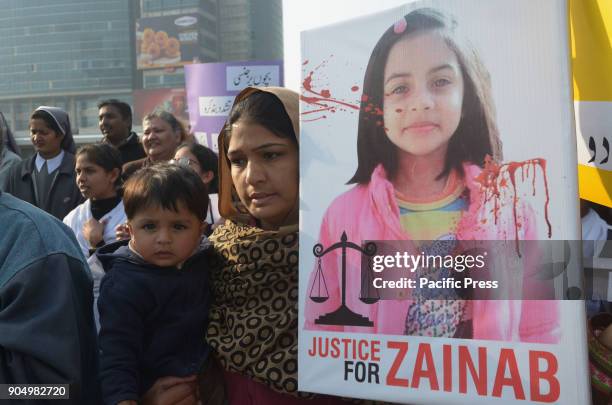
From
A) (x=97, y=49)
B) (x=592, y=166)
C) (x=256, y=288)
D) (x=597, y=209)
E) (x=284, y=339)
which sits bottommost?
(x=284, y=339)

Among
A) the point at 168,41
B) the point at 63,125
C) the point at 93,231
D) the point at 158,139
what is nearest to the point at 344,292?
the point at 93,231

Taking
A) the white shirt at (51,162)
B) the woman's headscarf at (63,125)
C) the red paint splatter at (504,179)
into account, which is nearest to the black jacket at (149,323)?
the red paint splatter at (504,179)

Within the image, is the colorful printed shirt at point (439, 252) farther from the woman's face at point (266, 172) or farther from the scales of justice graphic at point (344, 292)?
the woman's face at point (266, 172)

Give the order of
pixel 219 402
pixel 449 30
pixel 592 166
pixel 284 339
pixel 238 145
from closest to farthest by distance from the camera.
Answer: pixel 449 30 < pixel 592 166 < pixel 284 339 < pixel 238 145 < pixel 219 402

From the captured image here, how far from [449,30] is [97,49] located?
70122 mm

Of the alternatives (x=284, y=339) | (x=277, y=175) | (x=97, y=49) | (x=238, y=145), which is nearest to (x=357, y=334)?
(x=284, y=339)

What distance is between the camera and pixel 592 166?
1.31 metres

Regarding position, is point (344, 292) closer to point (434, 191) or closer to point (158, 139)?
point (434, 191)

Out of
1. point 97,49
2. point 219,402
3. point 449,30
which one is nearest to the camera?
point 449,30

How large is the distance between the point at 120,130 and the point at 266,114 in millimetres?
3568

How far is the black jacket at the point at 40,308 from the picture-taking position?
4.42 feet

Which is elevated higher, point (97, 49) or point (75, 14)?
point (75, 14)

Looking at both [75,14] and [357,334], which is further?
[75,14]

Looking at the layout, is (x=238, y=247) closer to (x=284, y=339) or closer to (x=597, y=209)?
(x=284, y=339)
